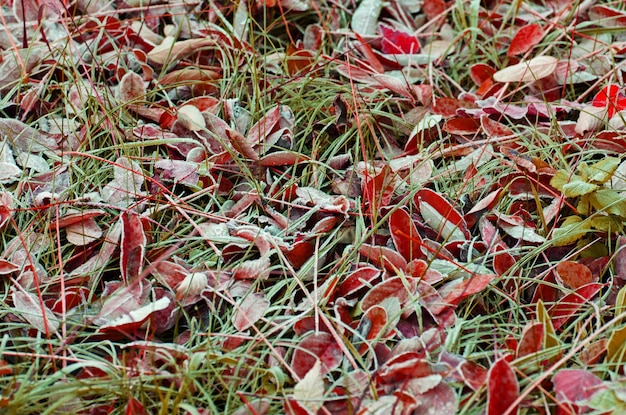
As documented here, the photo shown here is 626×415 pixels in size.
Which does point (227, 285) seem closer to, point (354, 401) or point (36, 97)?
point (354, 401)

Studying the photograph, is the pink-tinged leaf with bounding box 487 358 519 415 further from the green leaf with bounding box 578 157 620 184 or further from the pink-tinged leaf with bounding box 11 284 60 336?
the pink-tinged leaf with bounding box 11 284 60 336

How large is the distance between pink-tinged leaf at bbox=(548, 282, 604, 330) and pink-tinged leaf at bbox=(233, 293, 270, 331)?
48 cm

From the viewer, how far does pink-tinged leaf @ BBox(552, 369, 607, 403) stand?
1080 millimetres

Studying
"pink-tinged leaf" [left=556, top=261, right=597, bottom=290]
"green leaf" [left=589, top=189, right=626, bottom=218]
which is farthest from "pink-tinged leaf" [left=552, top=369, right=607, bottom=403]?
"green leaf" [left=589, top=189, right=626, bottom=218]

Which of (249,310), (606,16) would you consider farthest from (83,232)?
(606,16)

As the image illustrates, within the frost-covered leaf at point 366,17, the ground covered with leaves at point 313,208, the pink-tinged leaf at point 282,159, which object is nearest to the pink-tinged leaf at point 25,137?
the ground covered with leaves at point 313,208

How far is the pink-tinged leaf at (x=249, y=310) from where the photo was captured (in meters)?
1.24

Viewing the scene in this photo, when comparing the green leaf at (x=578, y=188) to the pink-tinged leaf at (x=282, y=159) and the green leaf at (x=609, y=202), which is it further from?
the pink-tinged leaf at (x=282, y=159)

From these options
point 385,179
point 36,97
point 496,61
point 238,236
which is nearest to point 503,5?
point 496,61

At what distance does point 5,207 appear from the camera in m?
1.40

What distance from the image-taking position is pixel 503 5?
6.56 ft

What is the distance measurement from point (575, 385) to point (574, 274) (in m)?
0.28

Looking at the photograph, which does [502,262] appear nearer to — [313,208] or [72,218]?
[313,208]

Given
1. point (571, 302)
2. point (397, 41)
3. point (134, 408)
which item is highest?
point (397, 41)
